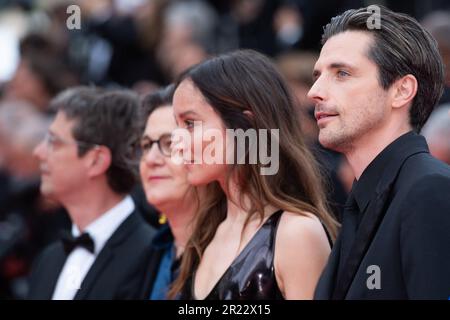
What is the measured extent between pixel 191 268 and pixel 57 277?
1.33 metres

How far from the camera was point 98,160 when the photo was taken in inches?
209

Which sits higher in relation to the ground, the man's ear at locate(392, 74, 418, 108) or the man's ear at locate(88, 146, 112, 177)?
the man's ear at locate(392, 74, 418, 108)

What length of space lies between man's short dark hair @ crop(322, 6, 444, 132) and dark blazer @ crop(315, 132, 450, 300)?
0.17 meters

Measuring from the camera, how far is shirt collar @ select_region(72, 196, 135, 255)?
5.10 metres

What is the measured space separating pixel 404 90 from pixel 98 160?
2.44 metres

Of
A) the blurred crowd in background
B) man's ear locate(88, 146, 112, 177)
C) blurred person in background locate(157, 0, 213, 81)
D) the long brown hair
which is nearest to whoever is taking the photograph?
the long brown hair

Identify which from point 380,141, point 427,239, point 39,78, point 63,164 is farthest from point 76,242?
point 39,78

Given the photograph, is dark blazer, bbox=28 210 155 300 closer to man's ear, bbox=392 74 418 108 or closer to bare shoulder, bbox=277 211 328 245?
bare shoulder, bbox=277 211 328 245

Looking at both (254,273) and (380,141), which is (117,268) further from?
(380,141)

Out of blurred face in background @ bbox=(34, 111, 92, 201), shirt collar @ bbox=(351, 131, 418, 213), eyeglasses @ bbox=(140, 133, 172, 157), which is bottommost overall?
blurred face in background @ bbox=(34, 111, 92, 201)

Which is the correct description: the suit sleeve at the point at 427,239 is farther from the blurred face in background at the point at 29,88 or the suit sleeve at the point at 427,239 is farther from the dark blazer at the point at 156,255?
the blurred face in background at the point at 29,88

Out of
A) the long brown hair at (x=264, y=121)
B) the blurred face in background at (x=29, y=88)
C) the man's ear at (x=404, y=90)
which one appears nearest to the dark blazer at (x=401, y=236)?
the man's ear at (x=404, y=90)

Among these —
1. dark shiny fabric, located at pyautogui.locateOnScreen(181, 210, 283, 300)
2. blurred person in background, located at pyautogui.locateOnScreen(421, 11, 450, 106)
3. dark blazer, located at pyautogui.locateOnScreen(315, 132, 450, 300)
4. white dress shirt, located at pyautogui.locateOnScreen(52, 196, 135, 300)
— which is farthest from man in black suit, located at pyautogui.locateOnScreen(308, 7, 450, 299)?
blurred person in background, located at pyautogui.locateOnScreen(421, 11, 450, 106)
